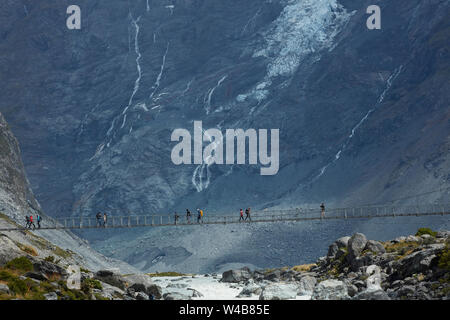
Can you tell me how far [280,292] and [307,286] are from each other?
168 inches

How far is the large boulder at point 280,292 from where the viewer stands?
60.1 metres

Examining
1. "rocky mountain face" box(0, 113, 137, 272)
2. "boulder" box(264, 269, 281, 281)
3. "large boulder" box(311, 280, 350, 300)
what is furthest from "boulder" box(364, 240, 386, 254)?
"rocky mountain face" box(0, 113, 137, 272)

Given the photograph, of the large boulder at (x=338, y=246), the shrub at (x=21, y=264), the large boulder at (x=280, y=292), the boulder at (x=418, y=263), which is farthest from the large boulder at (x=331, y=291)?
the shrub at (x=21, y=264)

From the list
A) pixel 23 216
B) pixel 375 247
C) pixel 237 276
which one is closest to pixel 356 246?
pixel 375 247

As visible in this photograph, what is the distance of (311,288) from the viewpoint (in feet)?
212

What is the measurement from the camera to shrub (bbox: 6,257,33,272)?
1958 inches

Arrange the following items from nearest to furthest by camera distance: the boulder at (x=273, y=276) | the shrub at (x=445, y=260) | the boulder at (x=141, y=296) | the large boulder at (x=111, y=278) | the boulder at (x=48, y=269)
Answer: the shrub at (x=445, y=260) → the boulder at (x=48, y=269) → the boulder at (x=141, y=296) → the large boulder at (x=111, y=278) → the boulder at (x=273, y=276)

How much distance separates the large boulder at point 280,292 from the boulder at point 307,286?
2.06ft

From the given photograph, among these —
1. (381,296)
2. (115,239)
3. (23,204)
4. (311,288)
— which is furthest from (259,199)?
(381,296)

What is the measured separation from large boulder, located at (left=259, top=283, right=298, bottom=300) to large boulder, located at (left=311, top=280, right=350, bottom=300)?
2640 mm

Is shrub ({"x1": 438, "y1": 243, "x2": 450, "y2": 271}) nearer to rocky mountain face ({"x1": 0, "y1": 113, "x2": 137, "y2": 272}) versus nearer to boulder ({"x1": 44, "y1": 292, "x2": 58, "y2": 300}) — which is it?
boulder ({"x1": 44, "y1": 292, "x2": 58, "y2": 300})

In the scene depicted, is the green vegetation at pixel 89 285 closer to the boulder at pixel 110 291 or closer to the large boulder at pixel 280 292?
the boulder at pixel 110 291

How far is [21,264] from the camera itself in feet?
165

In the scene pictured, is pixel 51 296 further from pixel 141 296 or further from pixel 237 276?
pixel 237 276
